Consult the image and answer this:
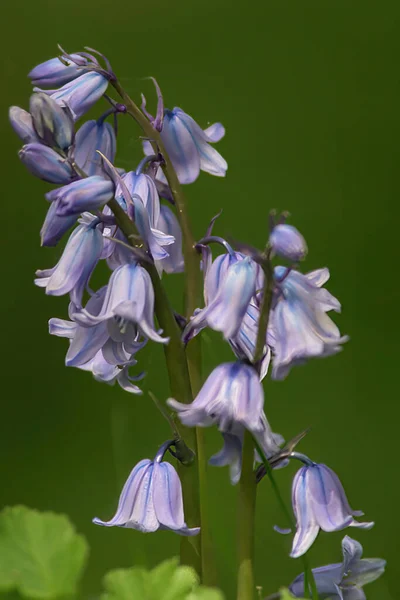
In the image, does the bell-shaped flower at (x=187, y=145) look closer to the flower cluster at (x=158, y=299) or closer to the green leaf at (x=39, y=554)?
the flower cluster at (x=158, y=299)

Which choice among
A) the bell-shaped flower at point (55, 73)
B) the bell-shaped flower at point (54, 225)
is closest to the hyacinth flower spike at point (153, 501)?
the bell-shaped flower at point (54, 225)

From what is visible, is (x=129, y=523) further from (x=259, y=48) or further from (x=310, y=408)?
(x=259, y=48)

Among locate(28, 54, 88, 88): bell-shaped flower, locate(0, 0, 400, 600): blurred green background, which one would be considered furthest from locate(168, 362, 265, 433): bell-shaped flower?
locate(0, 0, 400, 600): blurred green background

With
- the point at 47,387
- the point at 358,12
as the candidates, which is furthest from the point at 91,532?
the point at 358,12

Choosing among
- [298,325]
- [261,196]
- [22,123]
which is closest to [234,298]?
[298,325]

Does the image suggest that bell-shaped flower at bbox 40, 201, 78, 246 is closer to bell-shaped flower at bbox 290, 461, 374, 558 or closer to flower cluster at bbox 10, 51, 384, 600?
flower cluster at bbox 10, 51, 384, 600
